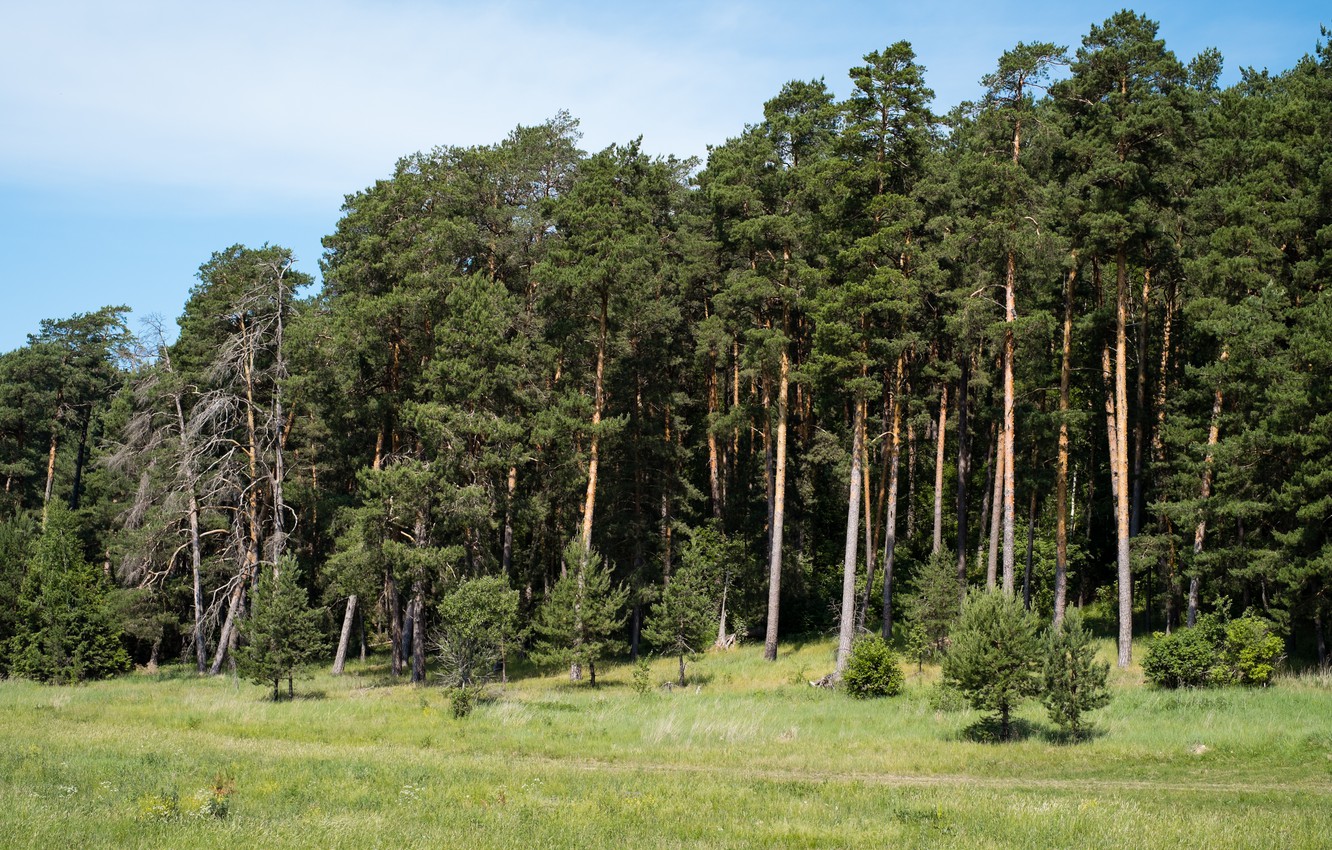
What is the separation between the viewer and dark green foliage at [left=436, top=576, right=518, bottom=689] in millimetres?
28844

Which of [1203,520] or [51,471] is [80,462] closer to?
[51,471]

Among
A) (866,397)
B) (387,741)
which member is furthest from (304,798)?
(866,397)

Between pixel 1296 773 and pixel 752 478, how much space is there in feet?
91.4

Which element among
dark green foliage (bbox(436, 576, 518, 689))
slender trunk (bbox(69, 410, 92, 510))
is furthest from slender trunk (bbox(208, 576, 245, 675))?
slender trunk (bbox(69, 410, 92, 510))

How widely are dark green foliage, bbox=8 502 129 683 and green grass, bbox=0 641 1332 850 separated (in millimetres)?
8574

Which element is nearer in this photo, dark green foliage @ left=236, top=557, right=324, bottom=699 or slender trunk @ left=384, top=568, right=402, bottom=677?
dark green foliage @ left=236, top=557, right=324, bottom=699

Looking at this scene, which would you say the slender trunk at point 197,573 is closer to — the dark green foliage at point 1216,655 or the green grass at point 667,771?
the green grass at point 667,771

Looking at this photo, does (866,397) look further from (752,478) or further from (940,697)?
(752,478)

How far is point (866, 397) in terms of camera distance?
1238 inches

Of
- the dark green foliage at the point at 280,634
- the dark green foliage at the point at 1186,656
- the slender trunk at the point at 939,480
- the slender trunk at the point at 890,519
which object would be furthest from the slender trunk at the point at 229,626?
the dark green foliage at the point at 1186,656

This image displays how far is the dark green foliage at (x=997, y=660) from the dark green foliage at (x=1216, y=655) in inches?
242

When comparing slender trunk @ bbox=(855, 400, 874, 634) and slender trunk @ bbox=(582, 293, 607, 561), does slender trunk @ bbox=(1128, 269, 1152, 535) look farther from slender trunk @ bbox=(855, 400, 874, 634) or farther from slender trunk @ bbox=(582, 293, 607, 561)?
slender trunk @ bbox=(582, 293, 607, 561)

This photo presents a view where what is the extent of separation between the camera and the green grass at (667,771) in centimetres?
1238

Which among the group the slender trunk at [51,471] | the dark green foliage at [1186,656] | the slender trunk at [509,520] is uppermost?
the slender trunk at [51,471]
